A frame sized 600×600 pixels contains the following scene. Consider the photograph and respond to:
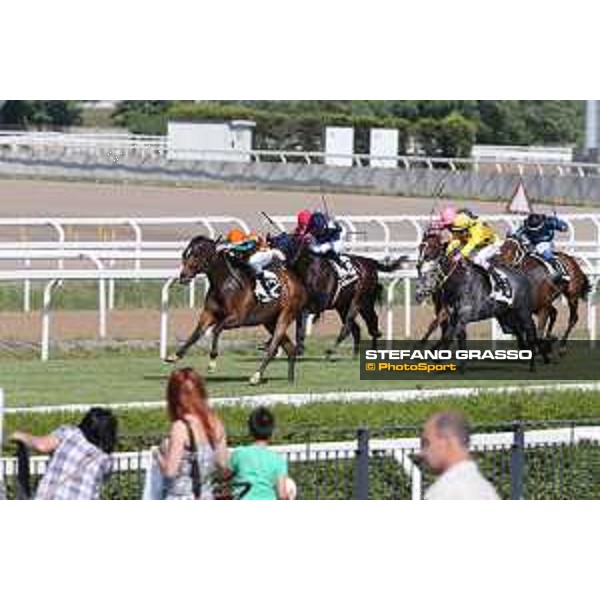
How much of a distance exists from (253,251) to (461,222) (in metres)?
1.78

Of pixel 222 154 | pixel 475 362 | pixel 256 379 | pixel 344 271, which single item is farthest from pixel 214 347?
pixel 222 154

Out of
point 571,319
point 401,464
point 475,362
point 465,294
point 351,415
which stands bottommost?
point 475,362

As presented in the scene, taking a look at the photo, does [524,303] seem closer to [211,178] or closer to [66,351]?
[66,351]

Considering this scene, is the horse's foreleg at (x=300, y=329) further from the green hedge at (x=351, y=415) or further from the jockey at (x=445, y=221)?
the green hedge at (x=351, y=415)

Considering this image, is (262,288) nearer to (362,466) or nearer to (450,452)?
(362,466)

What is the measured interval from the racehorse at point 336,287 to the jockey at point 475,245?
73 centimetres

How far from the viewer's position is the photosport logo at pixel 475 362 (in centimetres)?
1673

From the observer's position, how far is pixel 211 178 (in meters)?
36.9

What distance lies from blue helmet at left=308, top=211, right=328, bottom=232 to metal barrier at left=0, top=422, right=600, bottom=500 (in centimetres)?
543

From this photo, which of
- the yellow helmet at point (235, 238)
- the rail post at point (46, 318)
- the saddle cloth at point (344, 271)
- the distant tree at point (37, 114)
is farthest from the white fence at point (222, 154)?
the yellow helmet at point (235, 238)

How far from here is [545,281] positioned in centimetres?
1792

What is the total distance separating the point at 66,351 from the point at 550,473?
656cm

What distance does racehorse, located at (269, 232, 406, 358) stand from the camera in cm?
1684
